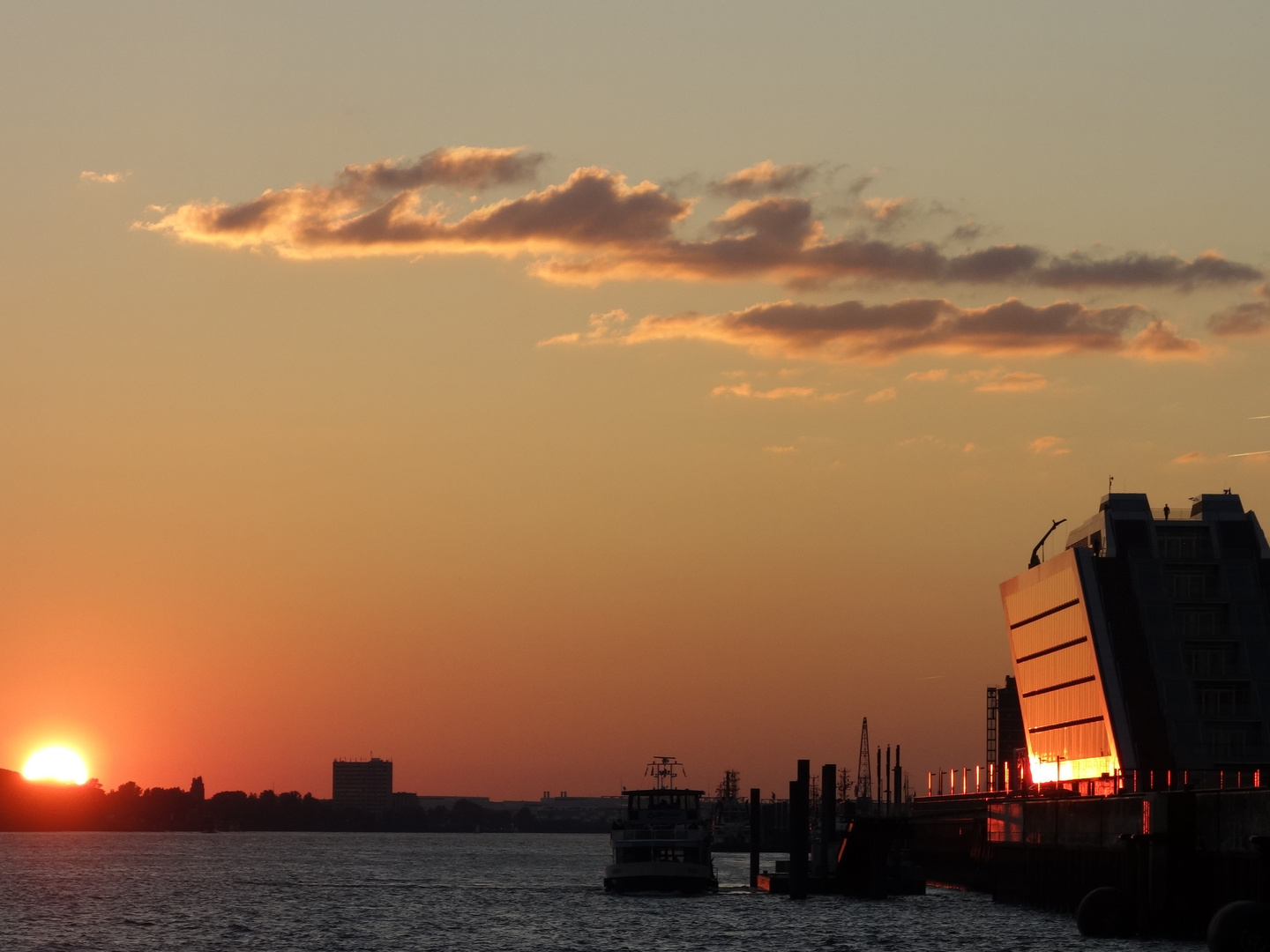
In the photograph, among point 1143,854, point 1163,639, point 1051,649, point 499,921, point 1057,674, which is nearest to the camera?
point 1143,854

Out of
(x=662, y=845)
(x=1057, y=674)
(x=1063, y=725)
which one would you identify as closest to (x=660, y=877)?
(x=662, y=845)

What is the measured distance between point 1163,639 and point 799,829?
49.7 metres

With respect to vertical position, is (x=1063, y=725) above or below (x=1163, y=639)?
below

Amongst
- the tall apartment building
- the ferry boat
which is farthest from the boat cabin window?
the tall apartment building

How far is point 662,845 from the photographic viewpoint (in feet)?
367

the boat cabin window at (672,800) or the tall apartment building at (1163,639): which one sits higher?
the tall apartment building at (1163,639)

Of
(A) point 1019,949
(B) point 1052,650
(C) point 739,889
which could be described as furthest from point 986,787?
(A) point 1019,949

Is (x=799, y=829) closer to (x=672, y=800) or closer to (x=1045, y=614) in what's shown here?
(x=672, y=800)

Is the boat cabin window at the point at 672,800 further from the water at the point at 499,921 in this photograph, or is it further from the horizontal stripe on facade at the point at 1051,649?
the horizontal stripe on facade at the point at 1051,649

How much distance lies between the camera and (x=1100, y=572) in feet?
483

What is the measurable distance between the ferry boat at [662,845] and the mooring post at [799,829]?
5.25m

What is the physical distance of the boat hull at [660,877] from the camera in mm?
110562

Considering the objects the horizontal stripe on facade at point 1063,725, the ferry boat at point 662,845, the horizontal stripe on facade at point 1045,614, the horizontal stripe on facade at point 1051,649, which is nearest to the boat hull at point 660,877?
the ferry boat at point 662,845

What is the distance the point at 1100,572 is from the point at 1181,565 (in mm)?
6578
